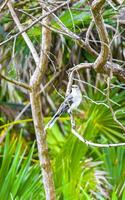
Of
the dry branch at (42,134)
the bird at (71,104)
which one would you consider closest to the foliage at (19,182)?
the dry branch at (42,134)

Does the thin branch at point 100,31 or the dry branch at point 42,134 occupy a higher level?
the thin branch at point 100,31

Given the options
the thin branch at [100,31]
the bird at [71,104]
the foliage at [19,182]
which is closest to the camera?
the thin branch at [100,31]

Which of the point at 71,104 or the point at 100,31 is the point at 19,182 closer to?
the point at 71,104

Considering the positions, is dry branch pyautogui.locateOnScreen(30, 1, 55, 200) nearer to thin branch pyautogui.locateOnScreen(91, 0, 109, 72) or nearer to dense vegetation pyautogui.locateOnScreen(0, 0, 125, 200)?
dense vegetation pyautogui.locateOnScreen(0, 0, 125, 200)

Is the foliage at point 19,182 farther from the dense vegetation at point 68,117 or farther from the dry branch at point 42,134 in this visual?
the dry branch at point 42,134

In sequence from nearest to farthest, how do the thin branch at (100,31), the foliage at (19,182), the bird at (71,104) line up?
the thin branch at (100,31) → the bird at (71,104) → the foliage at (19,182)

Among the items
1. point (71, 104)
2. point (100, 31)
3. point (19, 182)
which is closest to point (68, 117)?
point (19, 182)

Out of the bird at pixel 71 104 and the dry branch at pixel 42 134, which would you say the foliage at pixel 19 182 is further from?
the bird at pixel 71 104

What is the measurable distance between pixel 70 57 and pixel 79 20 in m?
0.88

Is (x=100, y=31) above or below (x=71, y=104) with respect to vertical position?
above

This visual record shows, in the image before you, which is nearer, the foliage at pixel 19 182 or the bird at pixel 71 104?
the bird at pixel 71 104

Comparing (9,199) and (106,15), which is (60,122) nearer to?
(106,15)

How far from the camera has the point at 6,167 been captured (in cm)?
257

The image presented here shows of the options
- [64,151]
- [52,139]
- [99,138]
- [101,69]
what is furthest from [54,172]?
[52,139]
